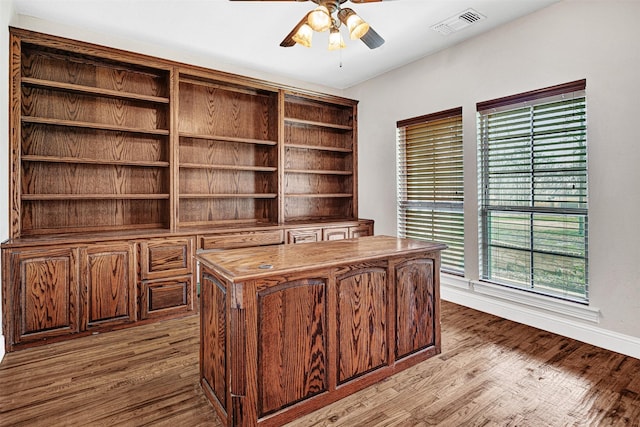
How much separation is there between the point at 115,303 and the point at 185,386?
1362mm

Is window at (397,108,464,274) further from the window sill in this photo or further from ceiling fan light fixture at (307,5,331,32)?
ceiling fan light fixture at (307,5,331,32)

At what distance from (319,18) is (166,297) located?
2844 millimetres

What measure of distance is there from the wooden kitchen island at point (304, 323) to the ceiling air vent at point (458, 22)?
2.16 metres

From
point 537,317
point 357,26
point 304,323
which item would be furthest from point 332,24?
point 537,317

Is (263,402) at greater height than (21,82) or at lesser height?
lesser

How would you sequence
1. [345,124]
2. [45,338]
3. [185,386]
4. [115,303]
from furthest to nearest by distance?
[345,124] → [115,303] → [45,338] → [185,386]

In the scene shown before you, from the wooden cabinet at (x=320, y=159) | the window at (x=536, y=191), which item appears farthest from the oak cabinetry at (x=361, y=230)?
the window at (x=536, y=191)

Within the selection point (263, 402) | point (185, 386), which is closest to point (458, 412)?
point (263, 402)

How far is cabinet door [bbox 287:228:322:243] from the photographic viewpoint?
409cm

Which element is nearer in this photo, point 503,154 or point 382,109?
point 503,154

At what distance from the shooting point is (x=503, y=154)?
333 centimetres

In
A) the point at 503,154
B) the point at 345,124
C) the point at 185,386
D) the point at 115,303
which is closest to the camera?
the point at 185,386

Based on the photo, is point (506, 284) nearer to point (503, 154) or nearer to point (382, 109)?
point (503, 154)

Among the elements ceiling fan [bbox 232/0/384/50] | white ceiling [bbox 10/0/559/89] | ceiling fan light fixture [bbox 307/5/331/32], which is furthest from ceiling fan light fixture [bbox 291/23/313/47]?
white ceiling [bbox 10/0/559/89]
